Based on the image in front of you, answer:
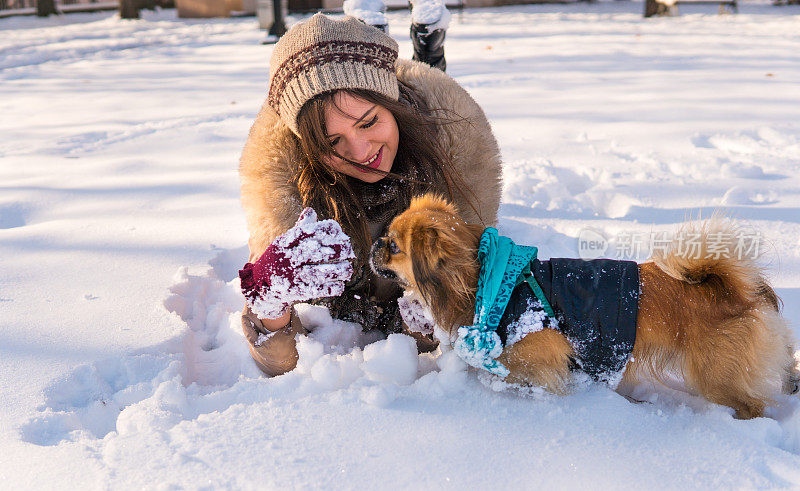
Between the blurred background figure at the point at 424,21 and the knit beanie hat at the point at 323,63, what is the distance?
4.79 ft

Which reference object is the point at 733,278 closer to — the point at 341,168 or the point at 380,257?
the point at 380,257

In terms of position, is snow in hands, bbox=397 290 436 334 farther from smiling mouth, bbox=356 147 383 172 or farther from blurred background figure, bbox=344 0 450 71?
blurred background figure, bbox=344 0 450 71

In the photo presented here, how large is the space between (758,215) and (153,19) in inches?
751

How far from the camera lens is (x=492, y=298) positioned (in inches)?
78.5

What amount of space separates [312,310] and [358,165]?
30.7 inches

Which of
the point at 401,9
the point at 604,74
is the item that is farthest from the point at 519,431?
the point at 401,9

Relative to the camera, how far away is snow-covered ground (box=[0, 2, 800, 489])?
1.73 m

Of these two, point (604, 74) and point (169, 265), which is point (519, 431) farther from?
point (604, 74)

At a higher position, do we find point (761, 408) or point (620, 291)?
point (620, 291)

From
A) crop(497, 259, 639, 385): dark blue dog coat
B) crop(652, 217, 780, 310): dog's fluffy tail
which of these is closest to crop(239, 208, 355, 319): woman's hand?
crop(497, 259, 639, 385): dark blue dog coat

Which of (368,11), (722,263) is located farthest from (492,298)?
(368,11)

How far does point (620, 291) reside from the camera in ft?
6.43

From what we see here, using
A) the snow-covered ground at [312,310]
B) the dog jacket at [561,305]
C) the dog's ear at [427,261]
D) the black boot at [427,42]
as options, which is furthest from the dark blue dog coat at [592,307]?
the black boot at [427,42]

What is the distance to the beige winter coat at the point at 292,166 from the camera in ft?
7.84
